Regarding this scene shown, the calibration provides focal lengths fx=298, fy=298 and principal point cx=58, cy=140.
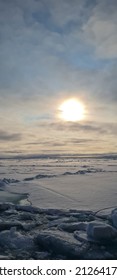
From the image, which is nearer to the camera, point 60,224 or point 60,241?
point 60,241

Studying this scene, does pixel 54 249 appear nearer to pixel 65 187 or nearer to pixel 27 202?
pixel 27 202

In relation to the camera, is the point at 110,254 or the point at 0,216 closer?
the point at 110,254

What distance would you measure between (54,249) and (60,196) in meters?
4.65

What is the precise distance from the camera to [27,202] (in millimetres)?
9383

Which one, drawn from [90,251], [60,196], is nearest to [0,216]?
[60,196]

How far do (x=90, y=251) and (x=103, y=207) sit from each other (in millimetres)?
3050

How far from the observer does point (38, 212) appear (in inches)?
308

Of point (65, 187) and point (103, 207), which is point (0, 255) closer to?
point (103, 207)
